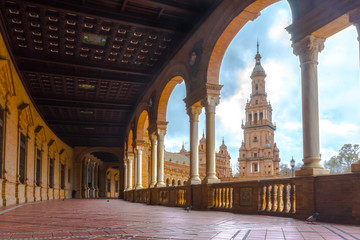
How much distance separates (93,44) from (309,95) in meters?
9.43

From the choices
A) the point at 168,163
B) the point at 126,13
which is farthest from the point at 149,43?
the point at 168,163

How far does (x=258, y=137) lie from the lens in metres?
93.9

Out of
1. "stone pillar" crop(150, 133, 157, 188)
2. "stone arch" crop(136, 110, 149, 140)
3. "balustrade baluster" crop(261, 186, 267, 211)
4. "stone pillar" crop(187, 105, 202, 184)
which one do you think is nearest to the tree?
"stone arch" crop(136, 110, 149, 140)

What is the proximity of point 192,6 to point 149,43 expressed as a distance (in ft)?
10.3

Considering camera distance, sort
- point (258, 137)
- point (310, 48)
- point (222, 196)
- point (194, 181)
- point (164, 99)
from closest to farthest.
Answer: point (310, 48) → point (222, 196) → point (194, 181) → point (164, 99) → point (258, 137)

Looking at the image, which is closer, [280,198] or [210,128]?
[280,198]

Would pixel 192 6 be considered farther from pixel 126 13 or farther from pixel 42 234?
pixel 42 234

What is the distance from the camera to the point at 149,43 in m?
14.2

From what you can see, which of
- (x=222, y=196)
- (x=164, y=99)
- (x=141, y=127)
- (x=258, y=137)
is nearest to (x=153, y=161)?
(x=164, y=99)

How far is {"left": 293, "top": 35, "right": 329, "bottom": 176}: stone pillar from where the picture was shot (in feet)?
23.4

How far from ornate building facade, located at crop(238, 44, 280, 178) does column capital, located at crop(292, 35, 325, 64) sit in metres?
86.2

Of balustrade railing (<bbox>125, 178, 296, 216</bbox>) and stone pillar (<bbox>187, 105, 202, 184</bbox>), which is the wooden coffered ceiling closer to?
stone pillar (<bbox>187, 105, 202, 184</bbox>)

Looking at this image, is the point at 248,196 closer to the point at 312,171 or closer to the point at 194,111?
the point at 312,171

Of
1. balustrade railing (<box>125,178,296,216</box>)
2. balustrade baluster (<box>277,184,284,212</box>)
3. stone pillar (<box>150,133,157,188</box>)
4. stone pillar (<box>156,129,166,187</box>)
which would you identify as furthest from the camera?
stone pillar (<box>150,133,157,188</box>)
